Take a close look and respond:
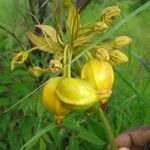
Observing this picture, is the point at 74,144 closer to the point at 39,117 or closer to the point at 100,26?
the point at 39,117

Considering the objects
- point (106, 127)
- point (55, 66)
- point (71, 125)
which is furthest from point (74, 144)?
point (55, 66)

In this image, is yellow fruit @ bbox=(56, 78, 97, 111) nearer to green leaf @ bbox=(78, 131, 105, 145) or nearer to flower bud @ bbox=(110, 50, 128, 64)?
flower bud @ bbox=(110, 50, 128, 64)

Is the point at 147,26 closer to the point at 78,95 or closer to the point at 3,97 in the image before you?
the point at 3,97

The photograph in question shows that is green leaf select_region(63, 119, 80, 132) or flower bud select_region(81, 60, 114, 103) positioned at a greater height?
flower bud select_region(81, 60, 114, 103)

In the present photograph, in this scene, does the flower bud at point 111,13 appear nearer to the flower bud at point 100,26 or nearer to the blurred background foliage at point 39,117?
the flower bud at point 100,26

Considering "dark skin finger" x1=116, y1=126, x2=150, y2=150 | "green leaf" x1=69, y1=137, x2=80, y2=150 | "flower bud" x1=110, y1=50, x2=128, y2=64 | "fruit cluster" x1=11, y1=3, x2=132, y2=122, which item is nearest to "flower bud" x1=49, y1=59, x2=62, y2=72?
"fruit cluster" x1=11, y1=3, x2=132, y2=122

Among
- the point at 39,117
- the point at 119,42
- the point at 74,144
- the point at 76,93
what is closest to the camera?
the point at 76,93

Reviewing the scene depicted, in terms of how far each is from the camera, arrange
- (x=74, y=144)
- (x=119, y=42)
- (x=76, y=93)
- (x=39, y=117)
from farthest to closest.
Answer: (x=74, y=144), (x=39, y=117), (x=119, y=42), (x=76, y=93)

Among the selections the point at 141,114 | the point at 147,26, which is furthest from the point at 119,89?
the point at 147,26
